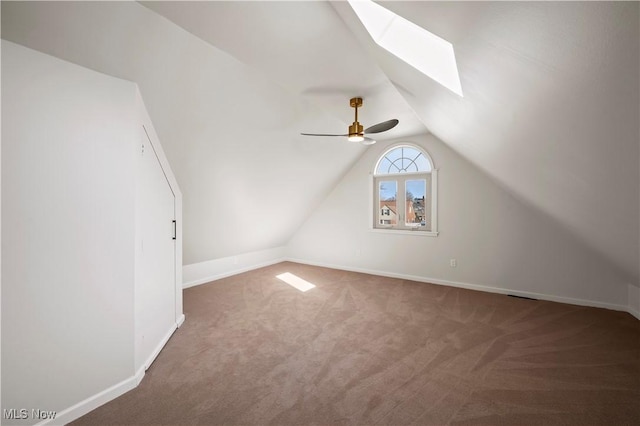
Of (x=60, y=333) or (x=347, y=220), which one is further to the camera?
(x=347, y=220)

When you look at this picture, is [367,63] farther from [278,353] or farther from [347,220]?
[347,220]

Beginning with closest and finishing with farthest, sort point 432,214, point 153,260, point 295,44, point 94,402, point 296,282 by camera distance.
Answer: point 94,402 < point 295,44 < point 153,260 < point 432,214 < point 296,282

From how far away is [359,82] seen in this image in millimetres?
2580

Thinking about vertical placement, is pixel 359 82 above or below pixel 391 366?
above

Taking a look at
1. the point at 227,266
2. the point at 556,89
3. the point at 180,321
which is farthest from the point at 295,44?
the point at 227,266

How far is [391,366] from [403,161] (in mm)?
3658

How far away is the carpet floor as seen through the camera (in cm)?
166

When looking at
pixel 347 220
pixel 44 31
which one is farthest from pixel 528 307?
pixel 44 31

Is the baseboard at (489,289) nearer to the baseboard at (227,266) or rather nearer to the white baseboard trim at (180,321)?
the baseboard at (227,266)

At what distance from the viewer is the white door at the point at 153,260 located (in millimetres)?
2016

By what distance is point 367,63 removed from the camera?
2227mm

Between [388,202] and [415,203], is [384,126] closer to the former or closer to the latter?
[415,203]

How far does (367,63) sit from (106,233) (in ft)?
7.81

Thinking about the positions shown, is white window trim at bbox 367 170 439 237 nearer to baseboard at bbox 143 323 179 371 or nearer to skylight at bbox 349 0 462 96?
skylight at bbox 349 0 462 96
